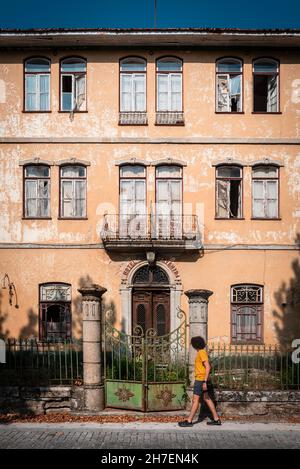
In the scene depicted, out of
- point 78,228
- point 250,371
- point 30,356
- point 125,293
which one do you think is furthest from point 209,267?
point 30,356

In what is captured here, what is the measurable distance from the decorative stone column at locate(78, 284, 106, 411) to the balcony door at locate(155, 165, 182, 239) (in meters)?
6.43

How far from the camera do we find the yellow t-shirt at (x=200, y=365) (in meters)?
10.4

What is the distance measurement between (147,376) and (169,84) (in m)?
10.5

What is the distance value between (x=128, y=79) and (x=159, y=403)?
11155 mm

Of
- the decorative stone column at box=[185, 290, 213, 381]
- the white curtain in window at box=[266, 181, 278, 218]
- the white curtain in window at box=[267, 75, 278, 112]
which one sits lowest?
the decorative stone column at box=[185, 290, 213, 381]

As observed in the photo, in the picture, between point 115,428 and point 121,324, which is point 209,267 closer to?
point 121,324

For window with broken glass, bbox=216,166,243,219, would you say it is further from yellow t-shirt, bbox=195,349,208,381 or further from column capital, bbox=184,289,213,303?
yellow t-shirt, bbox=195,349,208,381

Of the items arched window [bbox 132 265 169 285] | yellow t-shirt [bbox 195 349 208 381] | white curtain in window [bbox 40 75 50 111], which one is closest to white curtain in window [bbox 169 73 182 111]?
white curtain in window [bbox 40 75 50 111]

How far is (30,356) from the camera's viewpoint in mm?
12039

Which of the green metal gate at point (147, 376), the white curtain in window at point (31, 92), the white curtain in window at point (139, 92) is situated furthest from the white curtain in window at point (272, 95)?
the green metal gate at point (147, 376)

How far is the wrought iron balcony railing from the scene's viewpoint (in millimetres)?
16984

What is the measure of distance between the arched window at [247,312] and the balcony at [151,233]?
209cm

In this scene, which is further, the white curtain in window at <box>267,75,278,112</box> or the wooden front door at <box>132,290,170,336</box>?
the white curtain in window at <box>267,75,278,112</box>

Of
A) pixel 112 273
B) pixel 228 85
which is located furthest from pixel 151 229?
pixel 228 85
